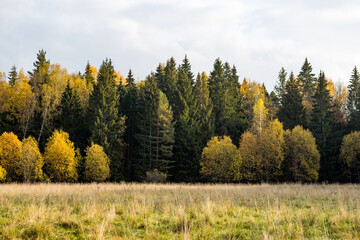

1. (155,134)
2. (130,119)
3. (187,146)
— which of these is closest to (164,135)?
(155,134)

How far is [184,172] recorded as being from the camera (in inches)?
1662

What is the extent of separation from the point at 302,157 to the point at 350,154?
7.66 metres

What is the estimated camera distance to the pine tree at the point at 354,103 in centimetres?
4716

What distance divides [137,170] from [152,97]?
39.5 feet

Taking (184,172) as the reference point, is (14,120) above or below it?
above

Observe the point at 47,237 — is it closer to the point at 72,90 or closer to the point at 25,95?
the point at 25,95

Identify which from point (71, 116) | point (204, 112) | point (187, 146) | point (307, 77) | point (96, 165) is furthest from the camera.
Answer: point (307, 77)

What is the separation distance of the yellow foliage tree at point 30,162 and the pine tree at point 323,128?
41012mm

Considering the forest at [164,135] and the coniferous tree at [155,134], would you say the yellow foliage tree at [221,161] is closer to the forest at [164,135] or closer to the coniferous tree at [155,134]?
the forest at [164,135]

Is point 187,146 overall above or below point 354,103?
below

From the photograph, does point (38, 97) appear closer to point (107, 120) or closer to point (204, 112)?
point (107, 120)

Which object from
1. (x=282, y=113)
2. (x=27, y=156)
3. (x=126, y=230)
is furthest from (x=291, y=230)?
(x=282, y=113)

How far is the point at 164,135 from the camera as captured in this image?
41281 mm

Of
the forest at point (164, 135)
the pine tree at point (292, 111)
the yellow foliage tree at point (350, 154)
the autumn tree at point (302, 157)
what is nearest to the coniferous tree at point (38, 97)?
the forest at point (164, 135)
